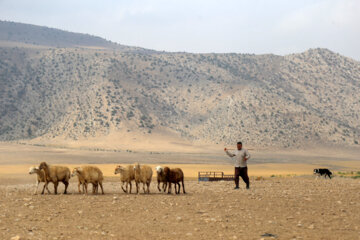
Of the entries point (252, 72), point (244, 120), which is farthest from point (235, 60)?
point (244, 120)

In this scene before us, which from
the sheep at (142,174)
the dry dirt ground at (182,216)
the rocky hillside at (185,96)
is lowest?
the dry dirt ground at (182,216)

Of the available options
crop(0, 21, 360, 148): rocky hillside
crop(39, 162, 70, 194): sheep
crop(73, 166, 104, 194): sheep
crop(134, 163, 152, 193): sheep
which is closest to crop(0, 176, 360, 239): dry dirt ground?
crop(73, 166, 104, 194): sheep

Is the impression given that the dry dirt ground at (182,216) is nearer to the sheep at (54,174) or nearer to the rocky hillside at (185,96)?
the sheep at (54,174)


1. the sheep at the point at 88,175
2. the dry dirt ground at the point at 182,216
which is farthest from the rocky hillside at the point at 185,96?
the dry dirt ground at the point at 182,216

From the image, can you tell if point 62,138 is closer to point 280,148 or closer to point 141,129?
point 141,129

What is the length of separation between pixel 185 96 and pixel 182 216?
112 m

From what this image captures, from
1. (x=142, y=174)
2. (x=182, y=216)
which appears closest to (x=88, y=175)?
(x=142, y=174)

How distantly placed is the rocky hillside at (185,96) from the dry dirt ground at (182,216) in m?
82.2

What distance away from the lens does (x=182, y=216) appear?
15.2 metres

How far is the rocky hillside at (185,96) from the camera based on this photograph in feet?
350

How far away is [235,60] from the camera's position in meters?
148

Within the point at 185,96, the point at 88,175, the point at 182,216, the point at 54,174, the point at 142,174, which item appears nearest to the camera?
the point at 182,216

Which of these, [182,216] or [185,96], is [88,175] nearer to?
[182,216]

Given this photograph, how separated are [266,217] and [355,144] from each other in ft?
317
